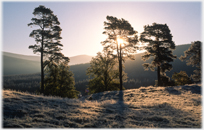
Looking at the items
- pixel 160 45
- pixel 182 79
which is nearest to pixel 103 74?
pixel 160 45

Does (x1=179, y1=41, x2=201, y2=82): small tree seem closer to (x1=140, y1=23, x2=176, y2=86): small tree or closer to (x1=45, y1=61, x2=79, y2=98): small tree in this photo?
(x1=140, y1=23, x2=176, y2=86): small tree

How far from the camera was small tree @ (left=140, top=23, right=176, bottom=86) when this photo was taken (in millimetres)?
23984

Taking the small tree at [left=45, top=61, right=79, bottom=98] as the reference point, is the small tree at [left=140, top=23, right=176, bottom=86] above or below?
above

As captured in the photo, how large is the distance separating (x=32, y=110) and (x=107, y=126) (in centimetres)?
452

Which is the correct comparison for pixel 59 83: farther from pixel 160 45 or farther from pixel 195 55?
pixel 195 55

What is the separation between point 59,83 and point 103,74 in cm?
1178

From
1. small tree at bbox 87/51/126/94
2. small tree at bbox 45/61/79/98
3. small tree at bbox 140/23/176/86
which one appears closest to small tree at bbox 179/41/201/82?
small tree at bbox 140/23/176/86

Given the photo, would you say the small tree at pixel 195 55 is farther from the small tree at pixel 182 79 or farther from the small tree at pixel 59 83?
the small tree at pixel 59 83

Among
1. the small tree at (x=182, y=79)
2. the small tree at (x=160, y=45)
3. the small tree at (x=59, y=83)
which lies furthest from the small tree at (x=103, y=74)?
the small tree at (x=182, y=79)

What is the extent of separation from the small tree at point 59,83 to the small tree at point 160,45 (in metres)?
20.6

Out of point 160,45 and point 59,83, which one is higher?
point 160,45

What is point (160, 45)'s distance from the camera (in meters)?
24.8

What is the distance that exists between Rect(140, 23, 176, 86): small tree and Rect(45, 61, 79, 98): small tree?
20.6 m

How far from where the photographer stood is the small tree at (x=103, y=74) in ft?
106
